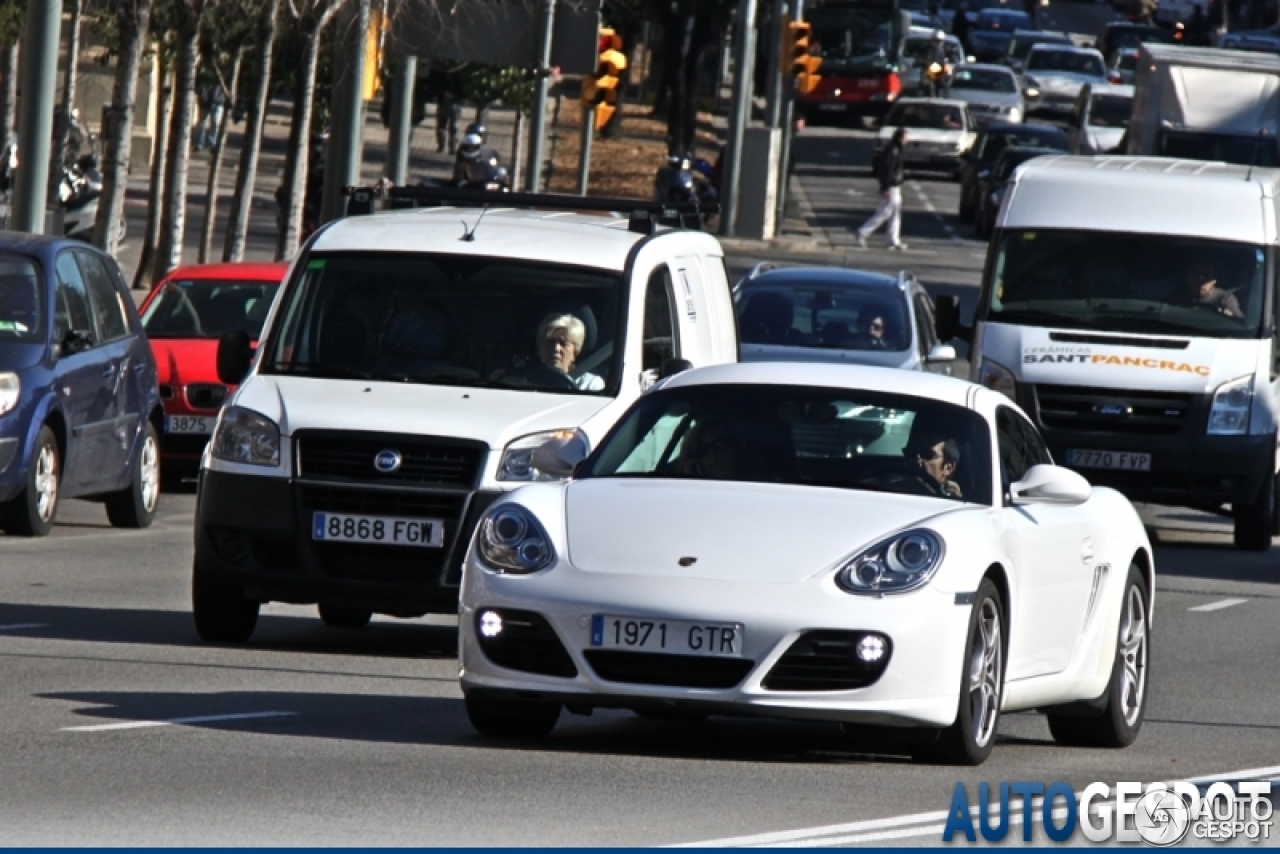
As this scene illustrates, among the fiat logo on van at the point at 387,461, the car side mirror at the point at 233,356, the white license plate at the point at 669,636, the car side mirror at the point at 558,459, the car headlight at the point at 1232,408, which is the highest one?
the car side mirror at the point at 558,459

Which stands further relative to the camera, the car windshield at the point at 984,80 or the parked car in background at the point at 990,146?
the car windshield at the point at 984,80

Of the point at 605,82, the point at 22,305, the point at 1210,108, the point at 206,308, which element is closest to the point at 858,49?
the point at 1210,108

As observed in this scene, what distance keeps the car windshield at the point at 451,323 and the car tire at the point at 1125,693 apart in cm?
293

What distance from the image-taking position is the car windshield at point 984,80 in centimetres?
6962

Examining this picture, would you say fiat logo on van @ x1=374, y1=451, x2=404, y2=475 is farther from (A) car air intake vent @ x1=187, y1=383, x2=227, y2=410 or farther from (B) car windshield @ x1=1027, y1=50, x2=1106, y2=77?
(B) car windshield @ x1=1027, y1=50, x2=1106, y2=77

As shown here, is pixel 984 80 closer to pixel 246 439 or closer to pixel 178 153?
pixel 178 153

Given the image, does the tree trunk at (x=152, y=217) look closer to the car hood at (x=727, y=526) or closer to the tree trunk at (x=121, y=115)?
the tree trunk at (x=121, y=115)

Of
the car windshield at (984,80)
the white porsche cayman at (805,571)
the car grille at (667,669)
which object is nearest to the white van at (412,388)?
the white porsche cayman at (805,571)

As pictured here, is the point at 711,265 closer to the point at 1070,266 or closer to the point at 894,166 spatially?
the point at 1070,266

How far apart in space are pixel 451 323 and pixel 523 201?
1.80m

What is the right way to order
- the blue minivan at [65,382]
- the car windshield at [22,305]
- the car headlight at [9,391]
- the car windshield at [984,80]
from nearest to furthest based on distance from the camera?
1. the car headlight at [9,391]
2. the blue minivan at [65,382]
3. the car windshield at [22,305]
4. the car windshield at [984,80]

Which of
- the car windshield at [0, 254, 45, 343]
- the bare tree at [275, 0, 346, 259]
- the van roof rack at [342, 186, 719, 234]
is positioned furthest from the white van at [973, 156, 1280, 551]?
the bare tree at [275, 0, 346, 259]

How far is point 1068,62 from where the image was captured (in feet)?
246

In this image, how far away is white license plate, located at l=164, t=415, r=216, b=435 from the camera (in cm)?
2092
